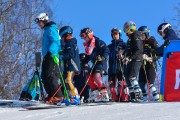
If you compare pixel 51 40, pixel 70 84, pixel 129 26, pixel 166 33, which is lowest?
pixel 70 84

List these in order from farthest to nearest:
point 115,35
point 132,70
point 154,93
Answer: point 115,35
point 154,93
point 132,70

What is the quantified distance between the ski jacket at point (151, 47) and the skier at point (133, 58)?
17.8 inches

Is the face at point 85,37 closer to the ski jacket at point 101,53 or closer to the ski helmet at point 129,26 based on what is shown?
the ski jacket at point 101,53

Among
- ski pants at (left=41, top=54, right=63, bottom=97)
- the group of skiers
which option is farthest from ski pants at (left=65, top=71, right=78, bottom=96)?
ski pants at (left=41, top=54, right=63, bottom=97)

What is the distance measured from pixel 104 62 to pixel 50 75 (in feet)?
5.48

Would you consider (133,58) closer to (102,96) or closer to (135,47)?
(135,47)

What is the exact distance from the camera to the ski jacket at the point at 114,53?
10758 millimetres

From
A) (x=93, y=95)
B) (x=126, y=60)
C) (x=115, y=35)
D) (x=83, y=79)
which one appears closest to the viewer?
(x=126, y=60)

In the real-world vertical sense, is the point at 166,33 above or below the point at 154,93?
above

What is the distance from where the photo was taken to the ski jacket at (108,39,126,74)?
10758 millimetres

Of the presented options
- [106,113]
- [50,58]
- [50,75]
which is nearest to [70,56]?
[50,58]

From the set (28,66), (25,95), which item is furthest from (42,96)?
(28,66)

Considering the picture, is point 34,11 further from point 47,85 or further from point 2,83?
point 47,85

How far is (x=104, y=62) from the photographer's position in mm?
Result: 10422
